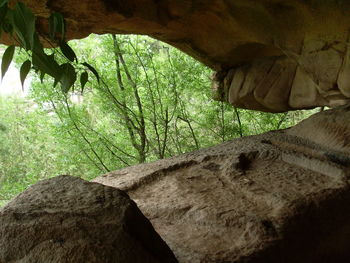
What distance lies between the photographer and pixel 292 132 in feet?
12.6

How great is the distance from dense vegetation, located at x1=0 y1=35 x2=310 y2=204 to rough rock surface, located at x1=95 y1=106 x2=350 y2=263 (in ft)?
13.7

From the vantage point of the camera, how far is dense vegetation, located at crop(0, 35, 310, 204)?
7.37 meters

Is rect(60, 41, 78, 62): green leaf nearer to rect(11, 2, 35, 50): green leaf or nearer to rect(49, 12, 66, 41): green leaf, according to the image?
rect(49, 12, 66, 41): green leaf

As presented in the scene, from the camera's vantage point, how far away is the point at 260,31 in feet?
15.1

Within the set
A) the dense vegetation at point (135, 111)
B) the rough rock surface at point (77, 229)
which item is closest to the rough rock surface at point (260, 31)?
the dense vegetation at point (135, 111)

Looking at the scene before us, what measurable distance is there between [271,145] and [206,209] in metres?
1.26

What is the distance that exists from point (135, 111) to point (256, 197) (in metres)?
5.73

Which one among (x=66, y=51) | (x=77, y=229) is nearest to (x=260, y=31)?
(x=77, y=229)

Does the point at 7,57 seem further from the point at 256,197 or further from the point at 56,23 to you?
the point at 256,197

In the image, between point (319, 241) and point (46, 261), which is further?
point (319, 241)

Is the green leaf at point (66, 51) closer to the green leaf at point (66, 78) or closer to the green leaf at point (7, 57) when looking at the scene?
the green leaf at point (66, 78)

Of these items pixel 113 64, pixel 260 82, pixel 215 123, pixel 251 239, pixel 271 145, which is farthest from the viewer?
pixel 215 123

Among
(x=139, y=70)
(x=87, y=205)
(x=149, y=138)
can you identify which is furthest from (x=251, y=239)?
(x=149, y=138)

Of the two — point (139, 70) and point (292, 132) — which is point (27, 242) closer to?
point (292, 132)
